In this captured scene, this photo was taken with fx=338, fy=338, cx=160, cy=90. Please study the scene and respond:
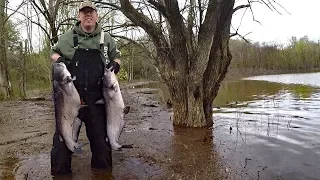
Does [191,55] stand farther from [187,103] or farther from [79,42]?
[79,42]

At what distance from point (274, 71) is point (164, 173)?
61.9 meters

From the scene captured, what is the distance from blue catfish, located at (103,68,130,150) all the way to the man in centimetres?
13

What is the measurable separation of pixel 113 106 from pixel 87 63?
0.71 metres

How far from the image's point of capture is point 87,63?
15.8 feet

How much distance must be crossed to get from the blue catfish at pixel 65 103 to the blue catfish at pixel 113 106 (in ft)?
1.39

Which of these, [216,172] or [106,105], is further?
[216,172]

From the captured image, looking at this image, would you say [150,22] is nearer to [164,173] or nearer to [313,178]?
[164,173]

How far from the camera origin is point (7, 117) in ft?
38.8

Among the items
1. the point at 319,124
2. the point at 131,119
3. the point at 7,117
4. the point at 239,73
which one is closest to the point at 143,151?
the point at 131,119

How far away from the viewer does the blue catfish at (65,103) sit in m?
4.50

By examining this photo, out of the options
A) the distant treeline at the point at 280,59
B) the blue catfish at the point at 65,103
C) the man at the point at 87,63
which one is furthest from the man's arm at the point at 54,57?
the distant treeline at the point at 280,59

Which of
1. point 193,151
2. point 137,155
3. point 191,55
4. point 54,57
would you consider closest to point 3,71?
point 191,55

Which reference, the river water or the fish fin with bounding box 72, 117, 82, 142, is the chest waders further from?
the river water

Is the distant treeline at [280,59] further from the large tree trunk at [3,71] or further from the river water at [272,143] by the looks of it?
the river water at [272,143]
